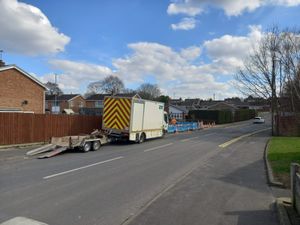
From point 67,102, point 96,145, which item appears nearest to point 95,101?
point 67,102

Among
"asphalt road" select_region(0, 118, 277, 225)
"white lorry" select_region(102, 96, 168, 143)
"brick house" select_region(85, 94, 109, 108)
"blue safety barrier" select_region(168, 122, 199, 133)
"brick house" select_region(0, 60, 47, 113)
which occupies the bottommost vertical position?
"asphalt road" select_region(0, 118, 277, 225)

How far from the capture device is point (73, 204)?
772 centimetres

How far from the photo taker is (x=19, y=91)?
111ft

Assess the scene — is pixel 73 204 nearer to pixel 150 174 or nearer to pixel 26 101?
pixel 150 174

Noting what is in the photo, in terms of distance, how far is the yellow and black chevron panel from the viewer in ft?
79.6

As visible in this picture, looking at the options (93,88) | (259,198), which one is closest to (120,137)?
(259,198)

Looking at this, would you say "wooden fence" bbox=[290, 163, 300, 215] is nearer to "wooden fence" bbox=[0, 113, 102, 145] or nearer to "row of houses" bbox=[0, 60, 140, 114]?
"wooden fence" bbox=[0, 113, 102, 145]

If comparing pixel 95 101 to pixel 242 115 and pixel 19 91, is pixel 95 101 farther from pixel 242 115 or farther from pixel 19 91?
pixel 19 91

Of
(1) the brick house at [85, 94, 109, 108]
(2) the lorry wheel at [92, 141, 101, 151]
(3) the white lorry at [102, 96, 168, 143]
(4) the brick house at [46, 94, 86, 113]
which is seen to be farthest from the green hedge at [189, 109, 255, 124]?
(2) the lorry wheel at [92, 141, 101, 151]

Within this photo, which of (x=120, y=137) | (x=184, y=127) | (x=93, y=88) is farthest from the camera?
(x=93, y=88)

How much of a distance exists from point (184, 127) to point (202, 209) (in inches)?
1470

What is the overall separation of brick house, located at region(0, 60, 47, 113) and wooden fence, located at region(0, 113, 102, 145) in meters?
8.94

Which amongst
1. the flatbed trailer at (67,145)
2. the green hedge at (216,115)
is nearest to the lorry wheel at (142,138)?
the flatbed trailer at (67,145)

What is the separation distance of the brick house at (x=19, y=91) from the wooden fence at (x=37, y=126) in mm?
8941
